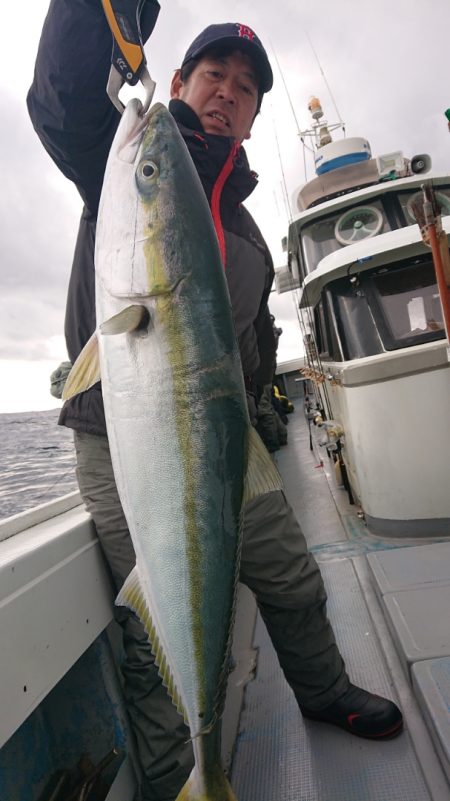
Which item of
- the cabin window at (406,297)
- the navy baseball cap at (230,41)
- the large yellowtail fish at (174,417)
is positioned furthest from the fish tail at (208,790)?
the cabin window at (406,297)

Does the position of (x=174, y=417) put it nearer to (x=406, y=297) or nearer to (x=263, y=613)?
(x=263, y=613)

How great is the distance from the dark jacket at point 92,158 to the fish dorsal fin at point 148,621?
0.66 m

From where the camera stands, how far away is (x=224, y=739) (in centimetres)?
219

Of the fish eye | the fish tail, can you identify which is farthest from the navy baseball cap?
the fish tail

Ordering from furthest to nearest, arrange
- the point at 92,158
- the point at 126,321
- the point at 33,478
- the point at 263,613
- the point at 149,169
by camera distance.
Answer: the point at 33,478 → the point at 263,613 → the point at 92,158 → the point at 149,169 → the point at 126,321

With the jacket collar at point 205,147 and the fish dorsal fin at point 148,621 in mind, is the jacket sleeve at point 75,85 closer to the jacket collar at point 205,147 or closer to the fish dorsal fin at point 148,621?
the jacket collar at point 205,147

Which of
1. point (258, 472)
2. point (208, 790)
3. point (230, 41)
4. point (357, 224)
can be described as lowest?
point (208, 790)

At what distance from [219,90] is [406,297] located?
2.82 m

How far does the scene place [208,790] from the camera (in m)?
1.33

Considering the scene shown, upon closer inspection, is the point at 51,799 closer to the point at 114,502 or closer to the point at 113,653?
the point at 113,653

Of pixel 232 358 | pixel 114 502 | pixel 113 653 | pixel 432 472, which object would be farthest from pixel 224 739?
pixel 432 472

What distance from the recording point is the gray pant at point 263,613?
6.02 ft

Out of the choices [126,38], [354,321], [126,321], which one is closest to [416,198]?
[354,321]

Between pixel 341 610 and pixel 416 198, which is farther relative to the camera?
pixel 416 198
